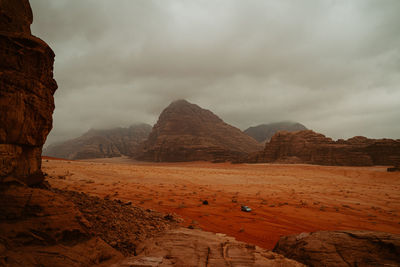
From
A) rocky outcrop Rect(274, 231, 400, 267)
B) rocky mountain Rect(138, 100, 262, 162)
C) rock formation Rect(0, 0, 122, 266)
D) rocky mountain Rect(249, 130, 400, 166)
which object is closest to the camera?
rock formation Rect(0, 0, 122, 266)

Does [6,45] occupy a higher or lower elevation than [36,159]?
higher

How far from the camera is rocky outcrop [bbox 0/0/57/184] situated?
274cm

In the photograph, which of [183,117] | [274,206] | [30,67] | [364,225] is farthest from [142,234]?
[183,117]

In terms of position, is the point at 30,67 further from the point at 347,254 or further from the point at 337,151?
the point at 337,151

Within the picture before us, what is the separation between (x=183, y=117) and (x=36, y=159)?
90226mm

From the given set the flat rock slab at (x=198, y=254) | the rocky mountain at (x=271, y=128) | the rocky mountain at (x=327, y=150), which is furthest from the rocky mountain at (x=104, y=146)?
the rocky mountain at (x=271, y=128)

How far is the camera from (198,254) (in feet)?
8.20

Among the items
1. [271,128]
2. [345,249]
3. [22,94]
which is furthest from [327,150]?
[271,128]

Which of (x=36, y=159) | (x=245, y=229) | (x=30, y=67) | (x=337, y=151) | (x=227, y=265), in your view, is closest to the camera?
(x=227, y=265)

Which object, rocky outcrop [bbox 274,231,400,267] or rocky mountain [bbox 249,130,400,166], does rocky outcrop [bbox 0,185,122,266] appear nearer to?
rocky outcrop [bbox 274,231,400,267]

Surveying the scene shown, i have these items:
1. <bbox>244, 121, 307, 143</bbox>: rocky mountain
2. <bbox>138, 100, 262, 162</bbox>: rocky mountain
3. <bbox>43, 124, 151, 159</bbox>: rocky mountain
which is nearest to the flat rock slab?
<bbox>138, 100, 262, 162</bbox>: rocky mountain

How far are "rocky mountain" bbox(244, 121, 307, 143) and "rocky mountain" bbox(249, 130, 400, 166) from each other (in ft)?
356

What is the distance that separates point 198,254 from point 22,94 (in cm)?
358

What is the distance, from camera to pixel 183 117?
9312 centimetres
